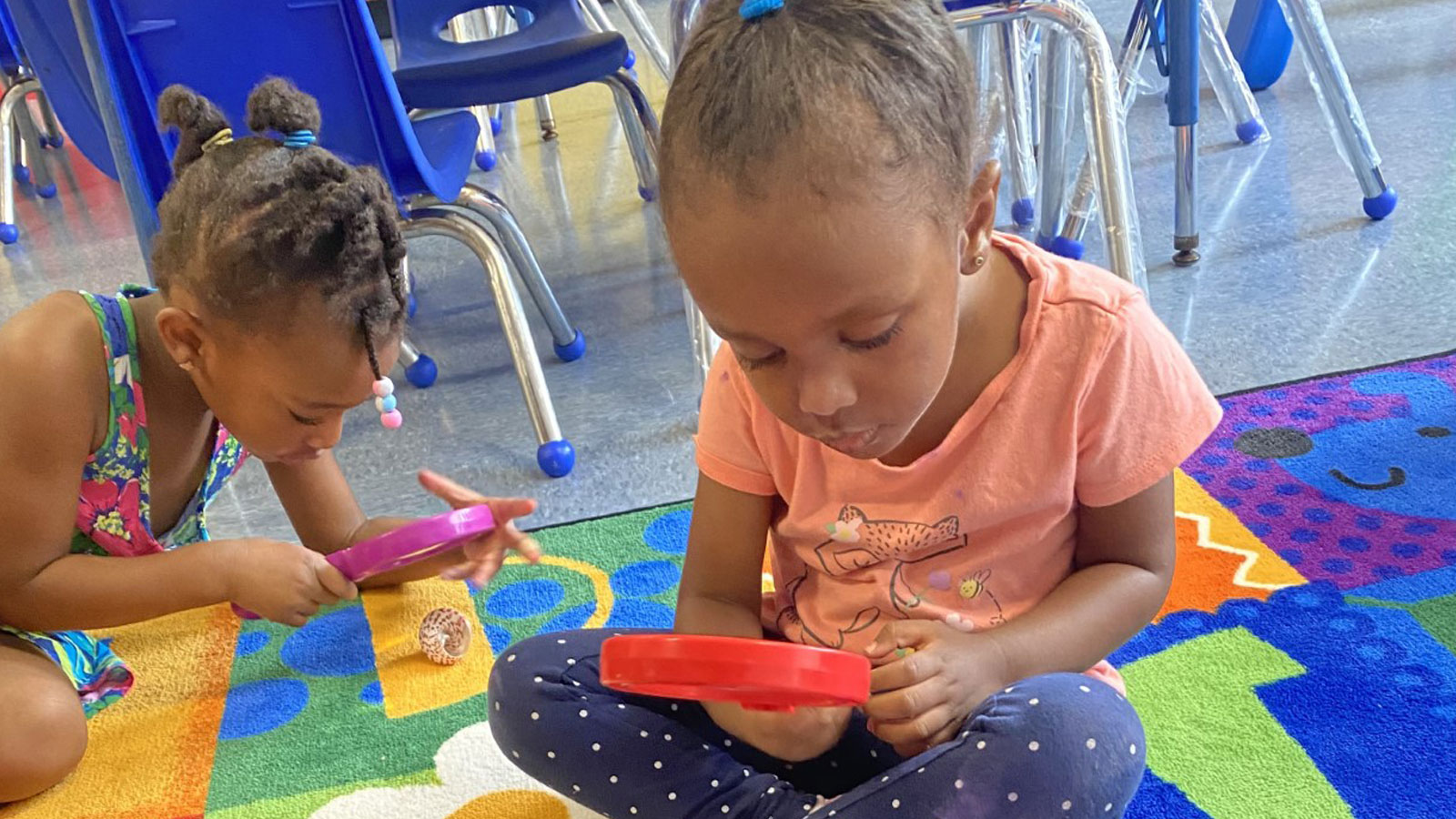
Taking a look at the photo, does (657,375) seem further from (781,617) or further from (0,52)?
(0,52)

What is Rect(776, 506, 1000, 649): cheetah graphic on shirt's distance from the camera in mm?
734

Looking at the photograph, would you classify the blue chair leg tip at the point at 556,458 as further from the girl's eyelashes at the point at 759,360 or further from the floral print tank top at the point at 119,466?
the girl's eyelashes at the point at 759,360

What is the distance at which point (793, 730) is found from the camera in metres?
0.71

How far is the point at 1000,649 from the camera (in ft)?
2.29

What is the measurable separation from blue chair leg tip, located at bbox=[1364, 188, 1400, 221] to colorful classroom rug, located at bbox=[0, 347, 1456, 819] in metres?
0.52

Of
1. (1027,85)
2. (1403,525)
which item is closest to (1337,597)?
(1403,525)

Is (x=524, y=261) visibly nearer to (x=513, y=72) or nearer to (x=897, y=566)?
(x=513, y=72)

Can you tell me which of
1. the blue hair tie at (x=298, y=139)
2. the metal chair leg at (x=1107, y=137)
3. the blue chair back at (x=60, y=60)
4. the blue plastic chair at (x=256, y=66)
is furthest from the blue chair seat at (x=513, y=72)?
the blue hair tie at (x=298, y=139)

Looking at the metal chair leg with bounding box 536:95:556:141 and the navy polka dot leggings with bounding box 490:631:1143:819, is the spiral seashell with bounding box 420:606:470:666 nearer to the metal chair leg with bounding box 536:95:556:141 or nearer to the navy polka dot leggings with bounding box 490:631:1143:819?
the navy polka dot leggings with bounding box 490:631:1143:819

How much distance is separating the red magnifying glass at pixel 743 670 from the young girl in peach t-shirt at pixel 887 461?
70mm

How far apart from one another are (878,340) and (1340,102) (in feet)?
4.49

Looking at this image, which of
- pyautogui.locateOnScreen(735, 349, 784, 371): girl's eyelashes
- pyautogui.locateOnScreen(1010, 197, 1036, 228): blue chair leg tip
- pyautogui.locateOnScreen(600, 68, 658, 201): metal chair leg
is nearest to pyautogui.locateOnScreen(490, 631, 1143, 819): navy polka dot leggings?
pyautogui.locateOnScreen(735, 349, 784, 371): girl's eyelashes

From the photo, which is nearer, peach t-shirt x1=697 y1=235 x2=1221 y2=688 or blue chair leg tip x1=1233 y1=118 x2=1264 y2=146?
peach t-shirt x1=697 y1=235 x2=1221 y2=688

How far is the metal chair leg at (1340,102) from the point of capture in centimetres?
169
